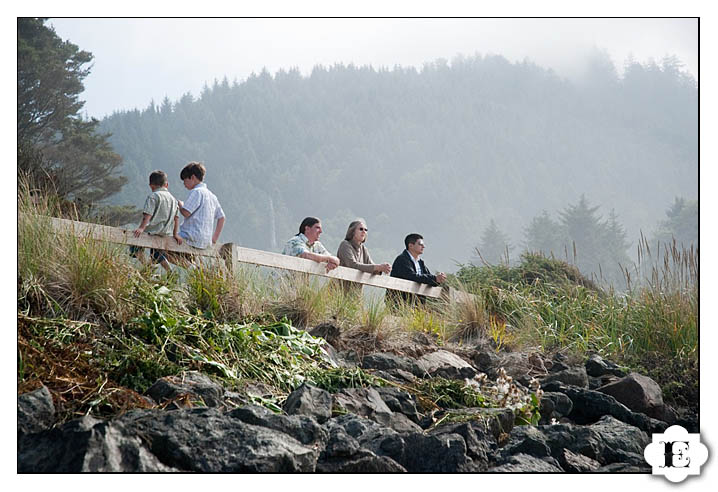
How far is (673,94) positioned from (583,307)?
362ft

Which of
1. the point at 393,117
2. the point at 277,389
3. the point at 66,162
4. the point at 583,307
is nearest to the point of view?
the point at 277,389

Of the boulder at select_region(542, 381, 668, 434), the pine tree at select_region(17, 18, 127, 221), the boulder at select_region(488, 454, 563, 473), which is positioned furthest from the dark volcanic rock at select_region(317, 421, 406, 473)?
the pine tree at select_region(17, 18, 127, 221)

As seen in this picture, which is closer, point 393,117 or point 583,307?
point 583,307

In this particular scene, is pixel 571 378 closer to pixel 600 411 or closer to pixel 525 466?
pixel 600 411

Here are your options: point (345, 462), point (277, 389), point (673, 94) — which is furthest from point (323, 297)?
point (673, 94)

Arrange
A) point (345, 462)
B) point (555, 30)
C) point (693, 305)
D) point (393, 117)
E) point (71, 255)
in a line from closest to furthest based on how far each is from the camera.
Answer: point (345, 462)
point (71, 255)
point (693, 305)
point (555, 30)
point (393, 117)

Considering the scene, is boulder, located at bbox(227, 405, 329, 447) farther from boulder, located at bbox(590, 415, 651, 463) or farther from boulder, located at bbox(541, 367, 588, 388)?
boulder, located at bbox(541, 367, 588, 388)

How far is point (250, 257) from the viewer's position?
222 inches

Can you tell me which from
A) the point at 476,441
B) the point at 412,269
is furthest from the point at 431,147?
the point at 476,441

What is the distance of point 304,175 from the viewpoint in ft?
332

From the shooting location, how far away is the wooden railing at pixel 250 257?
4.53 meters

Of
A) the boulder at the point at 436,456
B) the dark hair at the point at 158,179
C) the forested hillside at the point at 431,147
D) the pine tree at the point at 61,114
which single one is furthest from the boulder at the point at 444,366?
the forested hillside at the point at 431,147

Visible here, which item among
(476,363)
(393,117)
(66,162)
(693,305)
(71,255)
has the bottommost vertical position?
(476,363)

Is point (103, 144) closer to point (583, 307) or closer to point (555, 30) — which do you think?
point (583, 307)
